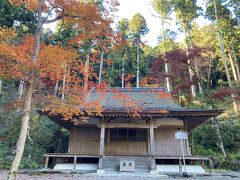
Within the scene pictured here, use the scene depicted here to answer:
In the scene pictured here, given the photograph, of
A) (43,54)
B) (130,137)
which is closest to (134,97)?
(130,137)

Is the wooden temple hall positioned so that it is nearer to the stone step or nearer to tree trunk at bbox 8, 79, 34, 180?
the stone step

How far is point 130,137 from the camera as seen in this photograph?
1313cm

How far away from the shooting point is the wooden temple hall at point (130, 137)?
11.2 meters

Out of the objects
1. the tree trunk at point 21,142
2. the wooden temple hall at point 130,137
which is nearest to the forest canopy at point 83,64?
the tree trunk at point 21,142

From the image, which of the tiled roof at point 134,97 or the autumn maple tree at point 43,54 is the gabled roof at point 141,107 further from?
the autumn maple tree at point 43,54

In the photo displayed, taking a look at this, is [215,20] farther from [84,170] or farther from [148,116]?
[84,170]

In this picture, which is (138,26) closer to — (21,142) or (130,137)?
(130,137)

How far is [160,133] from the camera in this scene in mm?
13031

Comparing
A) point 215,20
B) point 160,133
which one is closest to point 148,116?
point 160,133

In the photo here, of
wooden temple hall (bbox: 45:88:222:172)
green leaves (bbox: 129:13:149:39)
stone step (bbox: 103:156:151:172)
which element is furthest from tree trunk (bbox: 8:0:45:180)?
green leaves (bbox: 129:13:149:39)

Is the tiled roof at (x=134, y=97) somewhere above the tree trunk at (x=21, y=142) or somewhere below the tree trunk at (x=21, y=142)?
above

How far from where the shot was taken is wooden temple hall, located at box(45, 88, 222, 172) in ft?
36.6

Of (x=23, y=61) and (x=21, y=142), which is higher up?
(x=23, y=61)

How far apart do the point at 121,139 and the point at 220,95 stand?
24.7 feet
